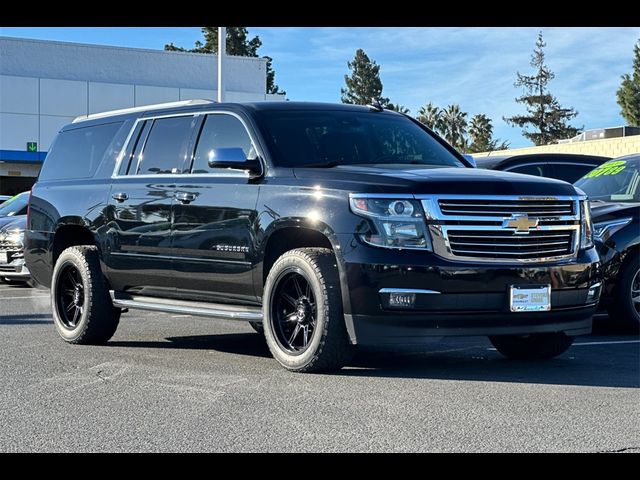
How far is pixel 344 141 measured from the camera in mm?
7812

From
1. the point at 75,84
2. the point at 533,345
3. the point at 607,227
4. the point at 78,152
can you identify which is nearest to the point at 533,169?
the point at 607,227

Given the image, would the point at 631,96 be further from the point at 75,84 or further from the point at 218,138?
the point at 218,138

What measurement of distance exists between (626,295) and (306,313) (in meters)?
3.61

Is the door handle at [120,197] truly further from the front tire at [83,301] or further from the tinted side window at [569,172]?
the tinted side window at [569,172]

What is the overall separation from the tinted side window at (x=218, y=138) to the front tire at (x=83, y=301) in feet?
4.90

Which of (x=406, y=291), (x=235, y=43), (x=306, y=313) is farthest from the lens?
(x=235, y=43)

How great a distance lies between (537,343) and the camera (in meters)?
7.84

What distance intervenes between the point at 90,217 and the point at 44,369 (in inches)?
75.6

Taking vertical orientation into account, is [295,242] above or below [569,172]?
below

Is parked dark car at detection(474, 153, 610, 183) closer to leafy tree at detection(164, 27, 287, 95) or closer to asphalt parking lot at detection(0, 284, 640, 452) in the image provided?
asphalt parking lot at detection(0, 284, 640, 452)
